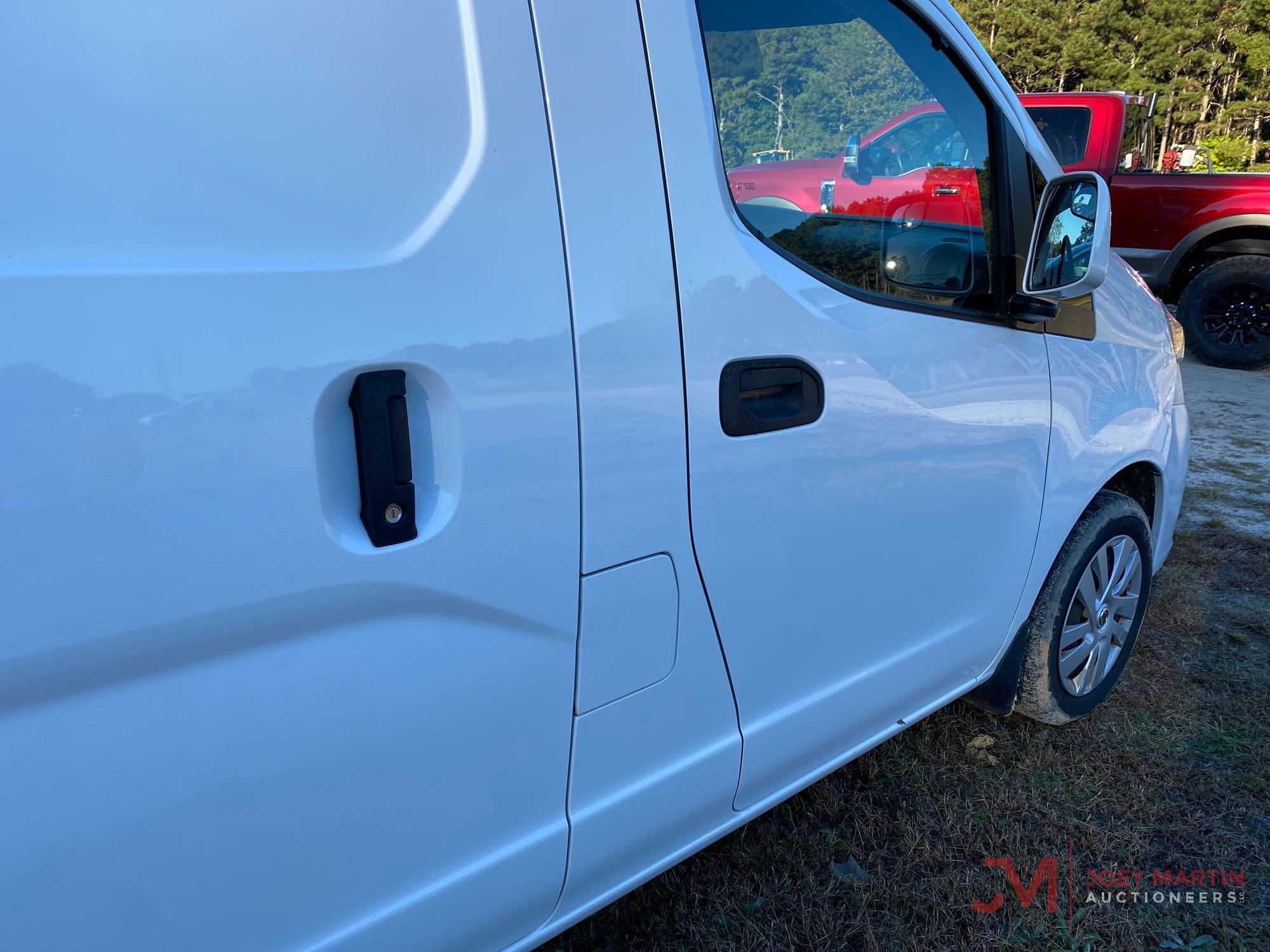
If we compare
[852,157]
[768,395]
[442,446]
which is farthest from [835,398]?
[442,446]

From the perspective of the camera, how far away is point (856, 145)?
5.69 ft

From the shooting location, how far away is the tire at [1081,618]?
2336 mm

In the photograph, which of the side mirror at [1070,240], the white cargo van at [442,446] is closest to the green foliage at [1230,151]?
the side mirror at [1070,240]

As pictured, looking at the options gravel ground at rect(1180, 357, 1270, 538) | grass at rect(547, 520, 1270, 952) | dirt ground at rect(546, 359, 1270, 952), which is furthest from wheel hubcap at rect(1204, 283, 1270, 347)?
grass at rect(547, 520, 1270, 952)

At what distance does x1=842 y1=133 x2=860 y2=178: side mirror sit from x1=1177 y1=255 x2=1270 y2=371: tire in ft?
23.2

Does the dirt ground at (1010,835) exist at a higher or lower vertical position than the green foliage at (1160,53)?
lower

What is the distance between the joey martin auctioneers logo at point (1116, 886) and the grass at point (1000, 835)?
0.05ft

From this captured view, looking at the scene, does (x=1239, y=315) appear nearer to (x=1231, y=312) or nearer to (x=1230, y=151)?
(x=1231, y=312)

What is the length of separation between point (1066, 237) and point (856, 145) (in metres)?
0.54

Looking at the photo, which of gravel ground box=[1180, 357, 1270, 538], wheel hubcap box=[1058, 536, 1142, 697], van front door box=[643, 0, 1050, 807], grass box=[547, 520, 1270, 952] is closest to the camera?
van front door box=[643, 0, 1050, 807]

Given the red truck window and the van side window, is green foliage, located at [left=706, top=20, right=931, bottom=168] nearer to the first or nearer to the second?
the van side window

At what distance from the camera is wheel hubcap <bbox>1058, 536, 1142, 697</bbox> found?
245cm

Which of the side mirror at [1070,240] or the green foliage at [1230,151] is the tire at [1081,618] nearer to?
the side mirror at [1070,240]

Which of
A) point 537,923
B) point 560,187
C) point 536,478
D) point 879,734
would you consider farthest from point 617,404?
point 879,734
